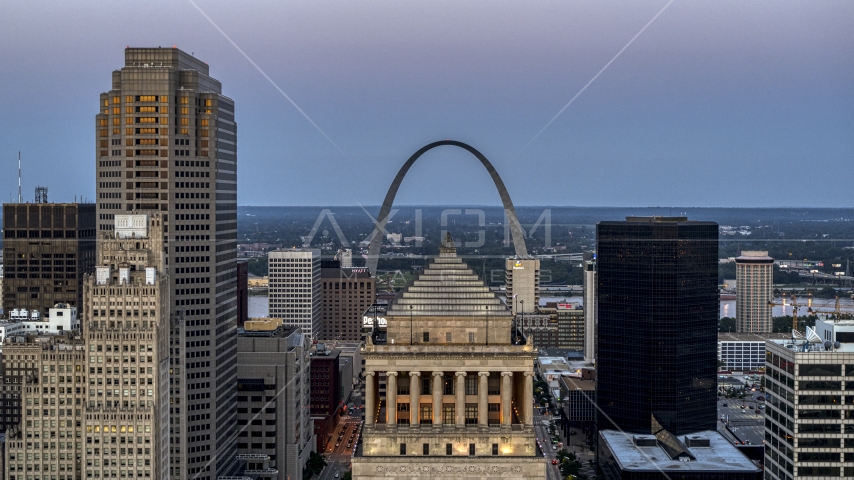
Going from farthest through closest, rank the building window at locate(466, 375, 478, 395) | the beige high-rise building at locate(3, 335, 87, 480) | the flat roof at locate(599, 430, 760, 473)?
the flat roof at locate(599, 430, 760, 473)
the beige high-rise building at locate(3, 335, 87, 480)
the building window at locate(466, 375, 478, 395)

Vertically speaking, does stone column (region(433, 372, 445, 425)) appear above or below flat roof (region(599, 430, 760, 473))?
above

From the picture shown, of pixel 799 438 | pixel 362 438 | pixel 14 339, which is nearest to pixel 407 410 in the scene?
pixel 362 438

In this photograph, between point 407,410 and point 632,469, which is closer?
point 407,410

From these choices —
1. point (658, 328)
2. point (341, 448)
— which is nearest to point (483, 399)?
point (341, 448)

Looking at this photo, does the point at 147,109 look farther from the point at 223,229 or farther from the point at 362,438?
the point at 362,438

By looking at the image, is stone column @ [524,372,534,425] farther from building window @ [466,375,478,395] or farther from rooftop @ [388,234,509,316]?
rooftop @ [388,234,509,316]

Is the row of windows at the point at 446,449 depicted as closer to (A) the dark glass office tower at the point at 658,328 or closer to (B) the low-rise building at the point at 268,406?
(B) the low-rise building at the point at 268,406

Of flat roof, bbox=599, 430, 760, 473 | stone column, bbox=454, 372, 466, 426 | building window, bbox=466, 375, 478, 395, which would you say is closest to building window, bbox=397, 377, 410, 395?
stone column, bbox=454, 372, 466, 426
